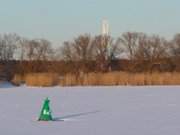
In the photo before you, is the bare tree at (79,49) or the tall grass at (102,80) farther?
the bare tree at (79,49)

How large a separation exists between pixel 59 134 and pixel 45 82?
19041 mm

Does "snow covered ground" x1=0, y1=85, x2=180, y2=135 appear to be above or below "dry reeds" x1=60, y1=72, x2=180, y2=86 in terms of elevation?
below

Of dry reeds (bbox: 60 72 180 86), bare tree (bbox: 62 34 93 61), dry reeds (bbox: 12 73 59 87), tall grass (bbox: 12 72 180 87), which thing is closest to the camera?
dry reeds (bbox: 12 73 59 87)

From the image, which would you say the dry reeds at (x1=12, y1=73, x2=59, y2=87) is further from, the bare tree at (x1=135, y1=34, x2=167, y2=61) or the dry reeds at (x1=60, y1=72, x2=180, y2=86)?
the bare tree at (x1=135, y1=34, x2=167, y2=61)

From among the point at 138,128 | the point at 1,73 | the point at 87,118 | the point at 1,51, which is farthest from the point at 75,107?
the point at 1,51

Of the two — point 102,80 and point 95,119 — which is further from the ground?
point 102,80

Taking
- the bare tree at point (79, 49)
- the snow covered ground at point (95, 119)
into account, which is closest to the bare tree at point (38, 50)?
the bare tree at point (79, 49)

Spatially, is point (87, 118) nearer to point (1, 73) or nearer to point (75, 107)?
point (75, 107)

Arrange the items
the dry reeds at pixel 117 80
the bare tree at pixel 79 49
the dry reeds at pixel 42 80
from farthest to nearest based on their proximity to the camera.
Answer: the bare tree at pixel 79 49
the dry reeds at pixel 117 80
the dry reeds at pixel 42 80

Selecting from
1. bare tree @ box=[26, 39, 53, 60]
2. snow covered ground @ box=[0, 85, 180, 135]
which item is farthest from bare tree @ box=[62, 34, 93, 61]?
snow covered ground @ box=[0, 85, 180, 135]

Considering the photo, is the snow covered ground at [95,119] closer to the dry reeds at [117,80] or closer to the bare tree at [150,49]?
the dry reeds at [117,80]

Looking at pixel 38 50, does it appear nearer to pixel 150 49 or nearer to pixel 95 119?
pixel 150 49

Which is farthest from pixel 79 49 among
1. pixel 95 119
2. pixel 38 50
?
pixel 95 119

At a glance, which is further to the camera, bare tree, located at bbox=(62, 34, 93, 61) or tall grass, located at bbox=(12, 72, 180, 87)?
bare tree, located at bbox=(62, 34, 93, 61)
